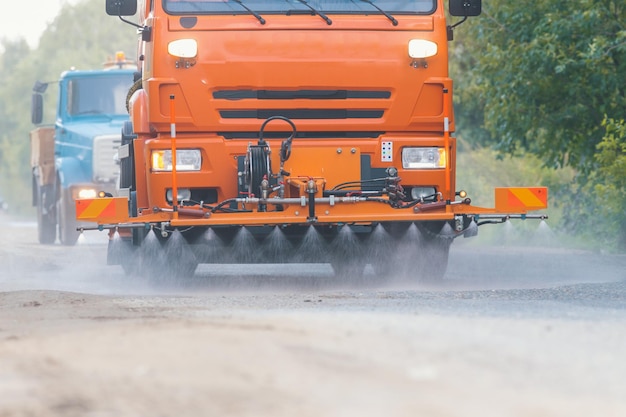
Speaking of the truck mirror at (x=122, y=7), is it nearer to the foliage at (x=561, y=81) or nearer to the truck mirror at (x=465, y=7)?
the truck mirror at (x=465, y=7)

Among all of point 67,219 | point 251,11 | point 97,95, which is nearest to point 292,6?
point 251,11

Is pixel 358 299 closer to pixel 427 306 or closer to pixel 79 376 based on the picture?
pixel 427 306

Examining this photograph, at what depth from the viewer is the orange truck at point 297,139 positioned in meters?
12.7

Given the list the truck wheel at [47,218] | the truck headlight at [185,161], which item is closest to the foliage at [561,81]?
the truck headlight at [185,161]

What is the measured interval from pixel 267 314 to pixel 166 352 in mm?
2072

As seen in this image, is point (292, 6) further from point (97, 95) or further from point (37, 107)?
point (37, 107)

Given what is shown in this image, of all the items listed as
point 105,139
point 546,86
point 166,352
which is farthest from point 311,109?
point 105,139

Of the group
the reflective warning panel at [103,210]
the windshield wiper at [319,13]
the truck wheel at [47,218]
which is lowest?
the truck wheel at [47,218]

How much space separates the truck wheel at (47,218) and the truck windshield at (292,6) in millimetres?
13994

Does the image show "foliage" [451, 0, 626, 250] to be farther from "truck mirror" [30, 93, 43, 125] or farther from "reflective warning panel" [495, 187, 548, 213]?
"truck mirror" [30, 93, 43, 125]

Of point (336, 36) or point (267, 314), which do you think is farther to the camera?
point (336, 36)

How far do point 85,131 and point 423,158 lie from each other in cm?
1227

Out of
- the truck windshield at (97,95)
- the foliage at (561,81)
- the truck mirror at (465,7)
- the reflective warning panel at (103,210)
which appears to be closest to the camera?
the reflective warning panel at (103,210)

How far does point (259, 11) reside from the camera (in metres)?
13.0
